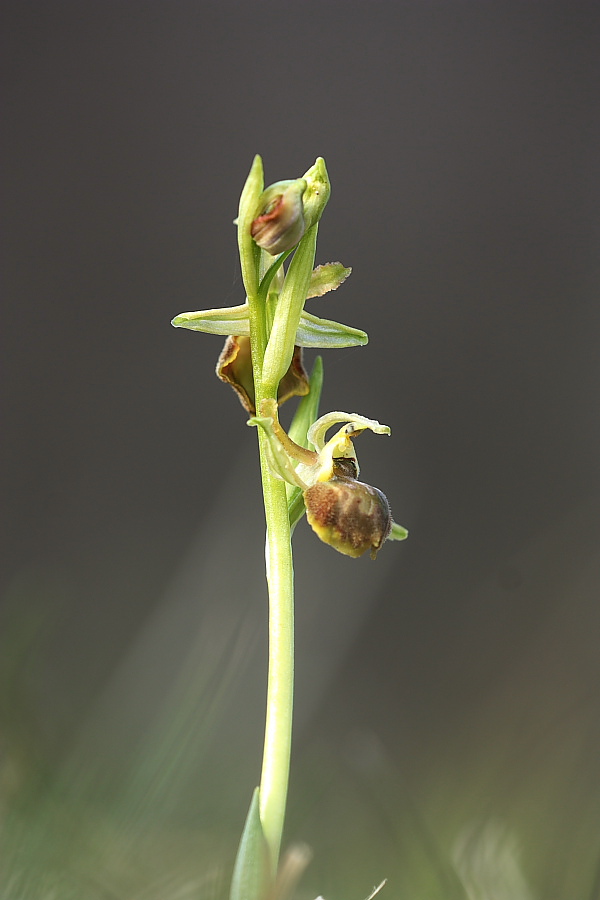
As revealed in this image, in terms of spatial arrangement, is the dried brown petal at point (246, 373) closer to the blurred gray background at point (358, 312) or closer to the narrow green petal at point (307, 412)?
the narrow green petal at point (307, 412)

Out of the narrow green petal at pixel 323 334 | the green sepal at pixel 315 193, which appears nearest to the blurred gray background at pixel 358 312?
the narrow green petal at pixel 323 334

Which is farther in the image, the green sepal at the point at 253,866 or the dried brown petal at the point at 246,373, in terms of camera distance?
the dried brown petal at the point at 246,373

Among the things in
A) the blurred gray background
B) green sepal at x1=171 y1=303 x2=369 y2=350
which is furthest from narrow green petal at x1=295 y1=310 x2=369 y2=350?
the blurred gray background

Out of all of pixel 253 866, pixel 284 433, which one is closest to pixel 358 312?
pixel 284 433

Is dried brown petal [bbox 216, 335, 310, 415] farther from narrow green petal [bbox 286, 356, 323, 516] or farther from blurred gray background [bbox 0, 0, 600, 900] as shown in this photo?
blurred gray background [bbox 0, 0, 600, 900]

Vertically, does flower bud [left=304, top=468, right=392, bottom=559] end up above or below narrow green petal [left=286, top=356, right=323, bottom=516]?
below

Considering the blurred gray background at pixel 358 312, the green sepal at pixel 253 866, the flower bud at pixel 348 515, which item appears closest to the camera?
the green sepal at pixel 253 866

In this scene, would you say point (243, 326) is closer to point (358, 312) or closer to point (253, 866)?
point (253, 866)
